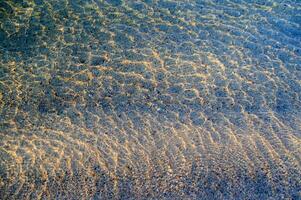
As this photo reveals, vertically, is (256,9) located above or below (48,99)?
above

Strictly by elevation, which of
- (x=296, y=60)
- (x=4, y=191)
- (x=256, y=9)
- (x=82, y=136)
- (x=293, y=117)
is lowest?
(x=4, y=191)

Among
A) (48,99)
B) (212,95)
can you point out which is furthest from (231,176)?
(48,99)

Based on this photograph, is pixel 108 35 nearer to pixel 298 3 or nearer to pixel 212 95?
pixel 212 95

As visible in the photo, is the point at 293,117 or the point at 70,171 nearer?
the point at 70,171

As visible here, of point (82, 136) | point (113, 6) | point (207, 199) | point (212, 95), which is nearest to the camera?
Answer: point (207, 199)

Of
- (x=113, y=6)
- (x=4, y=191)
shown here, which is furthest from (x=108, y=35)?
(x=4, y=191)

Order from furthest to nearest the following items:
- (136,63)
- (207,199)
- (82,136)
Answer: (136,63), (82,136), (207,199)

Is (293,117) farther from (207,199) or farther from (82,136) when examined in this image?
(82,136)
